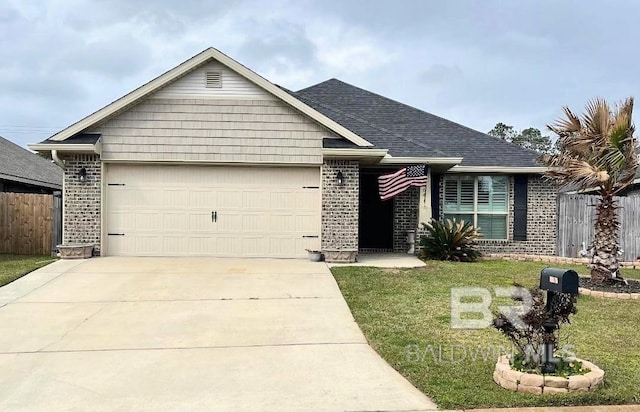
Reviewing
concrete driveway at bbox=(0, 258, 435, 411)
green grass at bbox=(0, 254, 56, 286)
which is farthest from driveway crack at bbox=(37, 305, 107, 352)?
green grass at bbox=(0, 254, 56, 286)

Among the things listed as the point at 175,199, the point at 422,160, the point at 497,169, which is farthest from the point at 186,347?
the point at 497,169

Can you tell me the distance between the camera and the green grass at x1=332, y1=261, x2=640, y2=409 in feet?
14.3

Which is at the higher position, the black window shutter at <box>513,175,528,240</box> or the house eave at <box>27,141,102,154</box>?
the house eave at <box>27,141,102,154</box>

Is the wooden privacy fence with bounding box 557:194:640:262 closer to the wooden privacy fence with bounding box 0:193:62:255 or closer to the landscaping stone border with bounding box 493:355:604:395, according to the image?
the landscaping stone border with bounding box 493:355:604:395

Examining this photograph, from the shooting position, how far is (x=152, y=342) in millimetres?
6121

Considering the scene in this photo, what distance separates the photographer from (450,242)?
41.5 feet

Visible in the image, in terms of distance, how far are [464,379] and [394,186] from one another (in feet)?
26.5

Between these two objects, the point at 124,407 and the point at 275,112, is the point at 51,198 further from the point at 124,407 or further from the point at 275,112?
the point at 124,407

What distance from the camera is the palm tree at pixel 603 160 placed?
29.9 feet

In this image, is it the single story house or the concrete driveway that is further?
the single story house

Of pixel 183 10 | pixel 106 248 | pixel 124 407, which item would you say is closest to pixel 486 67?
pixel 183 10

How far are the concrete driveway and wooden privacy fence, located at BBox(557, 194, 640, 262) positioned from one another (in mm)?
7960

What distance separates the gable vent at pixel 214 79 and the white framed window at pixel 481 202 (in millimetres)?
Answer: 6691

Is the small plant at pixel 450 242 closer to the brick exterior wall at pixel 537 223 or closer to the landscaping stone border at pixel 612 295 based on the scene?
the brick exterior wall at pixel 537 223
